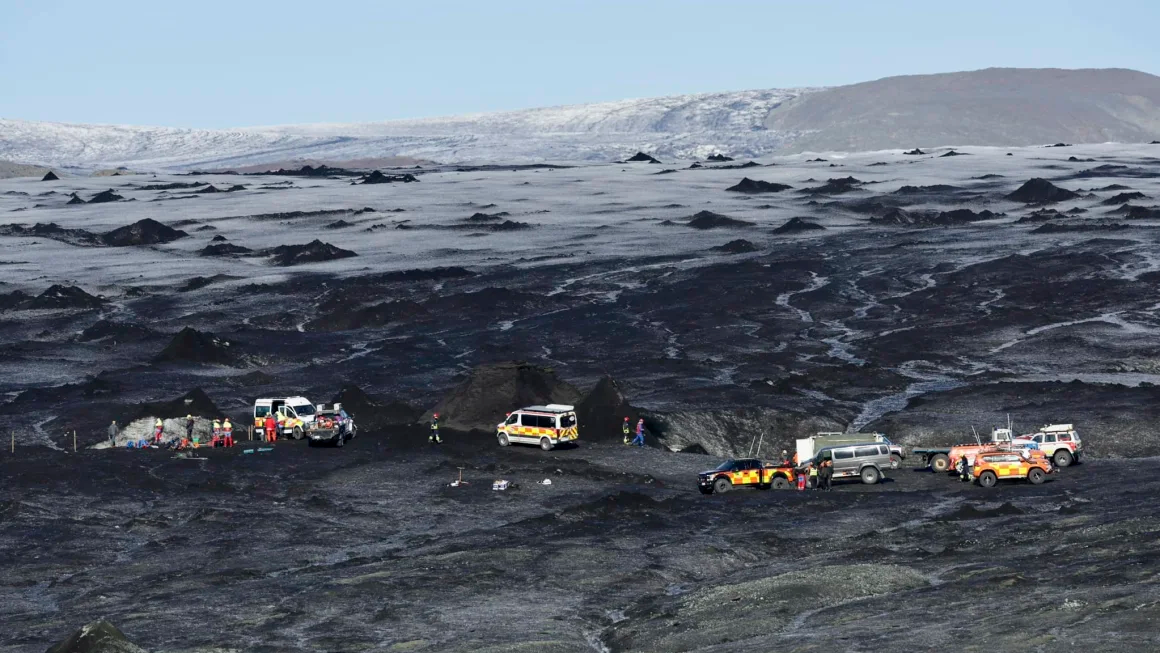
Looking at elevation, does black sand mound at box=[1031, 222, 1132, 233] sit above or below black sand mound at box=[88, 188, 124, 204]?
above

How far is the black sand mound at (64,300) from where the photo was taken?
330 ft

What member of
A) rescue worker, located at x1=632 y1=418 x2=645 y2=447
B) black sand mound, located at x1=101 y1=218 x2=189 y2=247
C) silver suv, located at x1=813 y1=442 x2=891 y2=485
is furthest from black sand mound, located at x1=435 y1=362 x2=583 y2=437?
black sand mound, located at x1=101 y1=218 x2=189 y2=247

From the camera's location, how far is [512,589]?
3400 cm

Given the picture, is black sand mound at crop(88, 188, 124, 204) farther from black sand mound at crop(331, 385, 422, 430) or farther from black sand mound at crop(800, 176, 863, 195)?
black sand mound at crop(331, 385, 422, 430)

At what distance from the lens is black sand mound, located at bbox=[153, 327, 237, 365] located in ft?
261

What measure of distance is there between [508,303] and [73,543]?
191 ft

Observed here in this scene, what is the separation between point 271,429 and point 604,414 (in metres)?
12.2

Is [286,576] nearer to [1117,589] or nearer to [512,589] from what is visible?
[512,589]

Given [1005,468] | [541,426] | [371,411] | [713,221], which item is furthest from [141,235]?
[1005,468]

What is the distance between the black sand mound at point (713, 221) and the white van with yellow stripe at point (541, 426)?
8325 cm

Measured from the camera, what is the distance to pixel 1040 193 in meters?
151

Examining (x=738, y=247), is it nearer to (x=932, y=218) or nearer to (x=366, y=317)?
(x=932, y=218)

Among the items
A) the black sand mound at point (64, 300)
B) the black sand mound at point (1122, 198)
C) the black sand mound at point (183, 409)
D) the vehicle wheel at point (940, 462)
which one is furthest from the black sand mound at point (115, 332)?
the black sand mound at point (1122, 198)

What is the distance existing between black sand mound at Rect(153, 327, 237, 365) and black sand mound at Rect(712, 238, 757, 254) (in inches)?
1940
